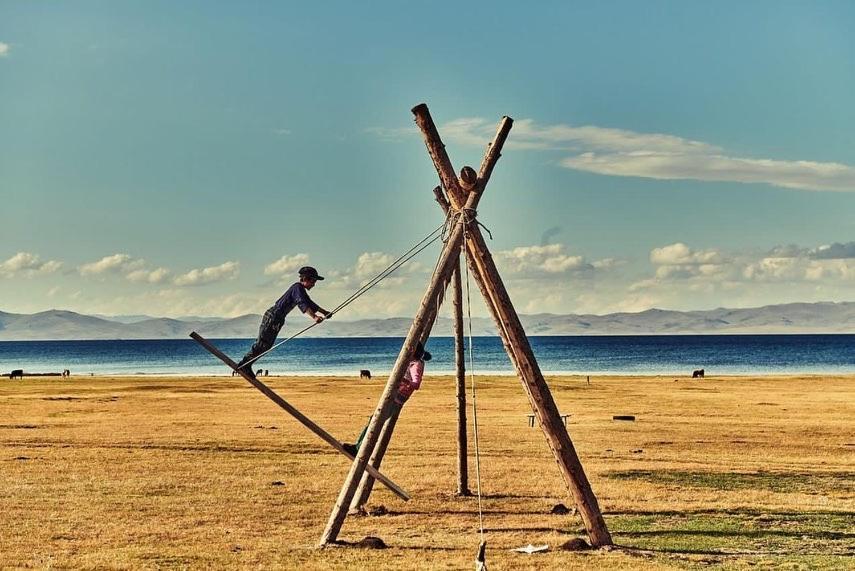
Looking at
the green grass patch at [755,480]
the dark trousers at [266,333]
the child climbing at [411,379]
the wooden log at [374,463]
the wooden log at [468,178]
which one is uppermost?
the wooden log at [468,178]

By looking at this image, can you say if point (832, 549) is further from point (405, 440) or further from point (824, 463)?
point (405, 440)

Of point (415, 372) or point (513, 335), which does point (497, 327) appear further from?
point (415, 372)

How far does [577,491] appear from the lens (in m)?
14.9

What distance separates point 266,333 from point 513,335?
375 cm

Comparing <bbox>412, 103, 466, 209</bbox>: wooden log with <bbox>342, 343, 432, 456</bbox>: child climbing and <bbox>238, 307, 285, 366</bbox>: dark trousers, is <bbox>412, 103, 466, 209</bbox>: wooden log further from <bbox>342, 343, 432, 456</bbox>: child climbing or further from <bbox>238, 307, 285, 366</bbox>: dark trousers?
<bbox>238, 307, 285, 366</bbox>: dark trousers

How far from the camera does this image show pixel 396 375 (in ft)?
49.8

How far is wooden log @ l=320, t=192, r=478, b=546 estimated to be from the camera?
14.9 metres

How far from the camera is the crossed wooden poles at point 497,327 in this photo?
1491 cm

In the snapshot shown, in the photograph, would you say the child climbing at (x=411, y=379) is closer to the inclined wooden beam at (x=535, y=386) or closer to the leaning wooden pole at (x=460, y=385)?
the inclined wooden beam at (x=535, y=386)

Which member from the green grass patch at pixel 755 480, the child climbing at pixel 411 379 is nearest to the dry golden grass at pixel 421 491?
the green grass patch at pixel 755 480

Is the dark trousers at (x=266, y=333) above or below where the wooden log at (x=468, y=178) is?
below

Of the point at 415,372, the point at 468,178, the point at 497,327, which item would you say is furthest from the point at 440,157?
the point at 415,372

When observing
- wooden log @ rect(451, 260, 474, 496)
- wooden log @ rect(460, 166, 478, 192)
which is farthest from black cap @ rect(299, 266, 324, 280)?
wooden log @ rect(451, 260, 474, 496)

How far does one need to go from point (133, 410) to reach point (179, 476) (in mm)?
25137
